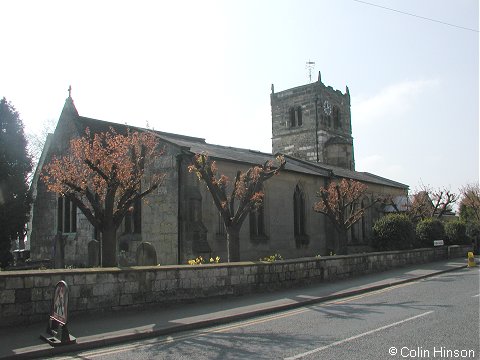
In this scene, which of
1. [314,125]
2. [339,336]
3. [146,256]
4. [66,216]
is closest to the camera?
[339,336]

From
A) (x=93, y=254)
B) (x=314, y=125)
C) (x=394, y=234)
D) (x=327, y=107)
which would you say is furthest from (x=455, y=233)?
(x=93, y=254)

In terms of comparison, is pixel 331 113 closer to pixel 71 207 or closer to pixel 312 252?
pixel 312 252

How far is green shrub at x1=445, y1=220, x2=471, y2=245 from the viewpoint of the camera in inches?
1385

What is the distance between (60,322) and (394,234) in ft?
78.2

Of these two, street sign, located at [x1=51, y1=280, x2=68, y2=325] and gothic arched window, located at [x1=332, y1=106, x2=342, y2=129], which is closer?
street sign, located at [x1=51, y1=280, x2=68, y2=325]

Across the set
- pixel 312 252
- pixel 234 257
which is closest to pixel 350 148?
pixel 312 252

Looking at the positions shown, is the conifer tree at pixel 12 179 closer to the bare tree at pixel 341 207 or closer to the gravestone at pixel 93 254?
the gravestone at pixel 93 254

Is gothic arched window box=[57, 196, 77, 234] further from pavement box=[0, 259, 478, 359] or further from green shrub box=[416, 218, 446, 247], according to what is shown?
green shrub box=[416, 218, 446, 247]

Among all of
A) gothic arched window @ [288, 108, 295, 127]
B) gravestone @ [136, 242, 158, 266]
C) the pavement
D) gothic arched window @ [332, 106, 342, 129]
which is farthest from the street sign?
gothic arched window @ [332, 106, 342, 129]

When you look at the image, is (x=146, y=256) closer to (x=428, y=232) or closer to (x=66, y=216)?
(x=66, y=216)

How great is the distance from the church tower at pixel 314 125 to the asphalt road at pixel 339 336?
37.7m

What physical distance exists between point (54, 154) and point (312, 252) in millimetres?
16273

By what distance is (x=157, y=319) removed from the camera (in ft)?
33.6

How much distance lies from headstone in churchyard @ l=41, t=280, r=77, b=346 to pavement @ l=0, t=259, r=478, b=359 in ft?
0.37
